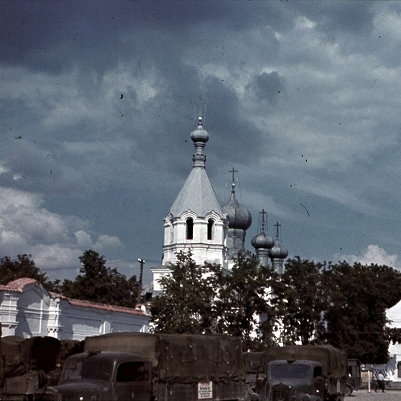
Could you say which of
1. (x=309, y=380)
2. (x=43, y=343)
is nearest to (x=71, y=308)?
(x=43, y=343)

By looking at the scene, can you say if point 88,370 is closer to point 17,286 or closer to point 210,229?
point 17,286

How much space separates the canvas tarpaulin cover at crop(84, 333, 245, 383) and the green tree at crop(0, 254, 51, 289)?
34.5 m

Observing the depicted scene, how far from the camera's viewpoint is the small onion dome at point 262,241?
10681 cm

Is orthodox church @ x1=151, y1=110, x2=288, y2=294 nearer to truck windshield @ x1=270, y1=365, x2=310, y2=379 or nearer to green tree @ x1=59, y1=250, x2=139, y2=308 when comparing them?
green tree @ x1=59, y1=250, x2=139, y2=308

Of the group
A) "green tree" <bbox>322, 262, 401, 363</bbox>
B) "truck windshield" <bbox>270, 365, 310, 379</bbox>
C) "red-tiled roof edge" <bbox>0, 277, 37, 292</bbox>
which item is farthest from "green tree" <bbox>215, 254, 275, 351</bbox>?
"truck windshield" <bbox>270, 365, 310, 379</bbox>

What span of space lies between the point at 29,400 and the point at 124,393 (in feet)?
13.1

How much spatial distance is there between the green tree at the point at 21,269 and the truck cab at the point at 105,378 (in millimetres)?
38028

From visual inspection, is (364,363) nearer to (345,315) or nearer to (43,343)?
(345,315)

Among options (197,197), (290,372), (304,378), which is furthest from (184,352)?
(197,197)

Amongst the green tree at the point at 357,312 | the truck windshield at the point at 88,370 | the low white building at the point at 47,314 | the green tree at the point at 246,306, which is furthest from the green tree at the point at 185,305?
the truck windshield at the point at 88,370

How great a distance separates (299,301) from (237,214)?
48308mm

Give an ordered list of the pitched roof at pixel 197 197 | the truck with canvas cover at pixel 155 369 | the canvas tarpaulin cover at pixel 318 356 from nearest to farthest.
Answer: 1. the truck with canvas cover at pixel 155 369
2. the canvas tarpaulin cover at pixel 318 356
3. the pitched roof at pixel 197 197

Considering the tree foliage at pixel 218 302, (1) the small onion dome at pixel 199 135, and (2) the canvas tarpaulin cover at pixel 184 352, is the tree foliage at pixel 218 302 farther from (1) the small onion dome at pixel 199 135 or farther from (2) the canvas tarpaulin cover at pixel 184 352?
(1) the small onion dome at pixel 199 135

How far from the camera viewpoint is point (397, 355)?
247ft
